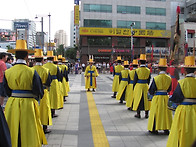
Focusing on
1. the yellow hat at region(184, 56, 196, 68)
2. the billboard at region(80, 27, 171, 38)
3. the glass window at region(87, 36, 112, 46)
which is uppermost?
the billboard at region(80, 27, 171, 38)

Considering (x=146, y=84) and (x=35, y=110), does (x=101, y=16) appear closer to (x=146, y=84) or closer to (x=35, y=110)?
(x=146, y=84)

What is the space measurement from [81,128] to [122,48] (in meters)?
39.3

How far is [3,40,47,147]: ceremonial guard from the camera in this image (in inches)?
157

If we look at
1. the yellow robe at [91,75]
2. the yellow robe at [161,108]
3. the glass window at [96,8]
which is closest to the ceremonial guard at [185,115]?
the yellow robe at [161,108]

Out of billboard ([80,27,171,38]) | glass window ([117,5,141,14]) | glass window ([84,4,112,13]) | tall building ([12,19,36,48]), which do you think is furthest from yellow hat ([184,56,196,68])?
glass window ([117,5,141,14])

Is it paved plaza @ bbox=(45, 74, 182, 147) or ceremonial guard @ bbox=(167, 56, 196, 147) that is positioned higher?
ceremonial guard @ bbox=(167, 56, 196, 147)

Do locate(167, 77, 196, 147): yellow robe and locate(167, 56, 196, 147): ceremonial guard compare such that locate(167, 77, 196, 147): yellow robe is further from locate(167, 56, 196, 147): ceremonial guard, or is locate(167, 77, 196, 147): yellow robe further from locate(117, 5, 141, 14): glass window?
locate(117, 5, 141, 14): glass window

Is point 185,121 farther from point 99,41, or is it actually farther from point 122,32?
point 122,32

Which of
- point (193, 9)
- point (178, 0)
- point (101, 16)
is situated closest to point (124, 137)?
point (101, 16)

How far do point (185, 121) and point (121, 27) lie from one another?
41.8m

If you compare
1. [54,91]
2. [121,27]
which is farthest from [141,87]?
[121,27]

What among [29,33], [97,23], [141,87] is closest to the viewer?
[141,87]

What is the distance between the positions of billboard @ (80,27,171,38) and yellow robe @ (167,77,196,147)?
39.1m

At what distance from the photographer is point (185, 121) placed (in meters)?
4.13
